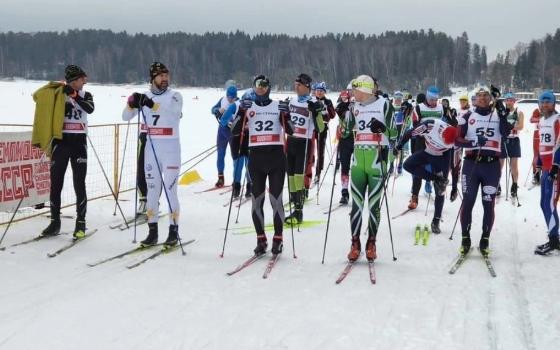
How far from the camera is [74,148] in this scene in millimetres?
6891

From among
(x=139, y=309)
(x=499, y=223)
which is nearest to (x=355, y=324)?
(x=139, y=309)

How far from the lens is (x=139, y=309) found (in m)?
4.55

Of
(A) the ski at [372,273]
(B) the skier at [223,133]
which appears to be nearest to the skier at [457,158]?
(A) the ski at [372,273]

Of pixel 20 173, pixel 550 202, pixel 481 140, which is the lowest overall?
pixel 550 202

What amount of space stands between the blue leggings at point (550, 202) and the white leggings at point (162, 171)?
477 cm

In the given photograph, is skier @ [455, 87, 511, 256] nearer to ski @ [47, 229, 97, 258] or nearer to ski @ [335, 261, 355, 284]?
ski @ [335, 261, 355, 284]

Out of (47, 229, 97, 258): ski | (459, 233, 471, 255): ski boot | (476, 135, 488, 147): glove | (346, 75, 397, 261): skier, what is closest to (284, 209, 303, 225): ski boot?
(346, 75, 397, 261): skier

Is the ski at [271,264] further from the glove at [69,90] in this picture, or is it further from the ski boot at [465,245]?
the glove at [69,90]

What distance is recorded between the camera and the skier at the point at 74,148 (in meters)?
6.84

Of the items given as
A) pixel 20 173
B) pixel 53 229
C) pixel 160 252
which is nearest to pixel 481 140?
pixel 160 252

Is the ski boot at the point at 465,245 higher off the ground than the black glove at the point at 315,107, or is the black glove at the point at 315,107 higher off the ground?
the black glove at the point at 315,107

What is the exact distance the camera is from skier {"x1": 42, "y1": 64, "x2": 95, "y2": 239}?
22.4 feet

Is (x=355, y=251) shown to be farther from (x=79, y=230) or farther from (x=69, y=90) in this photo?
(x=69, y=90)

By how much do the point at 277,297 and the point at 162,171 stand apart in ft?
8.47
